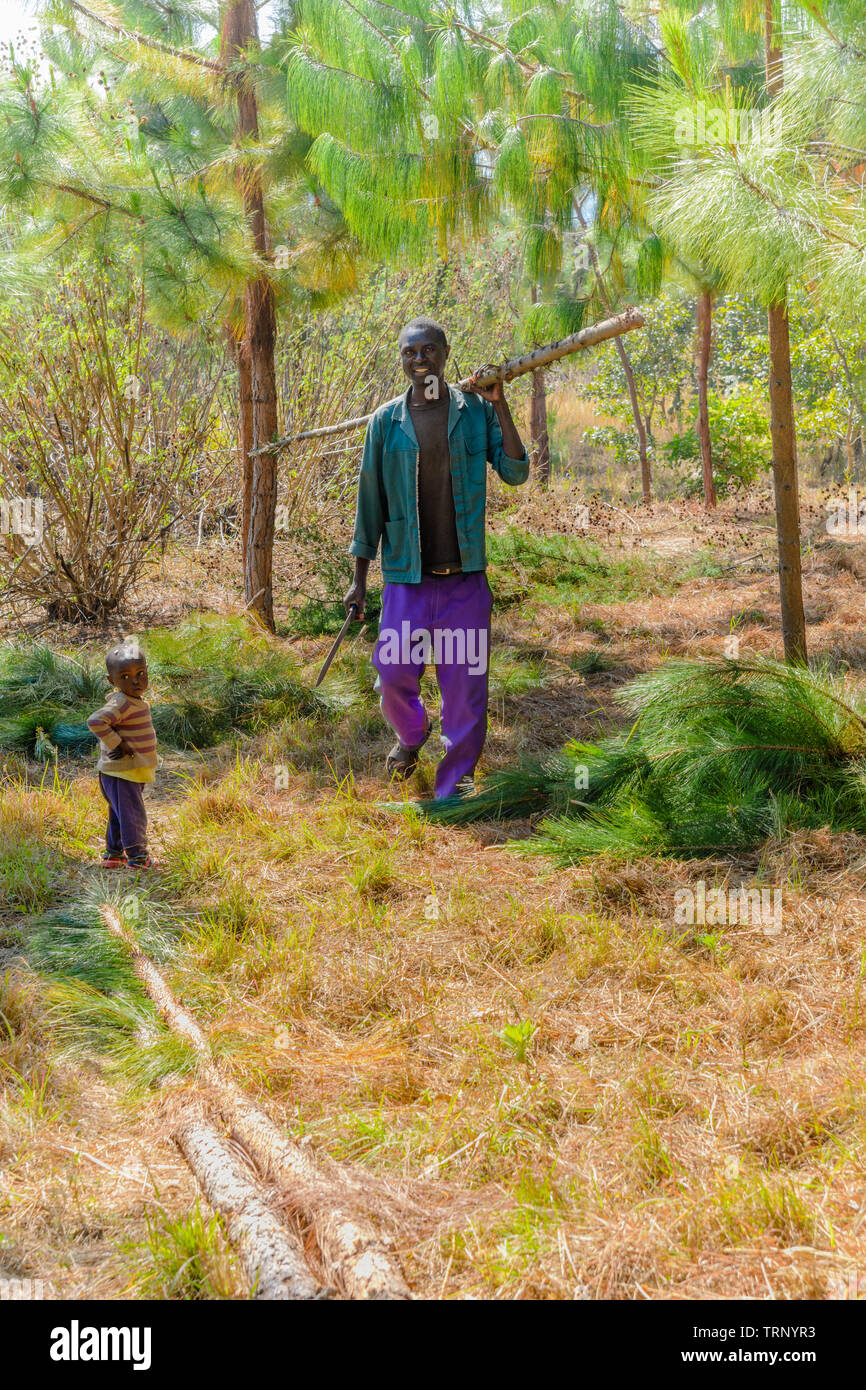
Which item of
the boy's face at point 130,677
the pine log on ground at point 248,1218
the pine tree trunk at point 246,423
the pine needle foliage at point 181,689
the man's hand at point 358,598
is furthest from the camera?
the pine tree trunk at point 246,423

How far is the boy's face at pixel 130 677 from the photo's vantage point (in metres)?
3.15

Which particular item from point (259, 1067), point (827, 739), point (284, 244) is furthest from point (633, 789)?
point (284, 244)

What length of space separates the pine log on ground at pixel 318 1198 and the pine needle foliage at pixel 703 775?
138cm

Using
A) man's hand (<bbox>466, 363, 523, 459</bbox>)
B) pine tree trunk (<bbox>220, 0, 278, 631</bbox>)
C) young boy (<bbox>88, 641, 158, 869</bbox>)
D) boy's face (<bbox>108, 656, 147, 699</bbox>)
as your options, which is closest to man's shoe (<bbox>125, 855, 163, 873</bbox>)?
young boy (<bbox>88, 641, 158, 869</bbox>)

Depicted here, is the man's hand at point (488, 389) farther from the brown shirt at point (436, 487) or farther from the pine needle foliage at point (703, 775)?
the pine needle foliage at point (703, 775)

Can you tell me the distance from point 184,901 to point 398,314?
6.92 meters

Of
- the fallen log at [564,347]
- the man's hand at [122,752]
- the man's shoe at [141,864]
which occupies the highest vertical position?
the fallen log at [564,347]

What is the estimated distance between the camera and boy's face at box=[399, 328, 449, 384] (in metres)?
3.62

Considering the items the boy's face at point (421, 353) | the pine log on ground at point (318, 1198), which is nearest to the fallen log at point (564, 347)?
the boy's face at point (421, 353)

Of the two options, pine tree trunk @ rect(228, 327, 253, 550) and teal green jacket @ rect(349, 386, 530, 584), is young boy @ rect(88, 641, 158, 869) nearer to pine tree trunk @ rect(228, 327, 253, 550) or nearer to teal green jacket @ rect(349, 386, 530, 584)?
teal green jacket @ rect(349, 386, 530, 584)

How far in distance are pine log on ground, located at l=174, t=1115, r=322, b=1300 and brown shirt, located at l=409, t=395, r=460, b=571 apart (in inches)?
88.5

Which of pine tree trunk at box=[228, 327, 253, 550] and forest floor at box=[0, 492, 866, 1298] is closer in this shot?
forest floor at box=[0, 492, 866, 1298]

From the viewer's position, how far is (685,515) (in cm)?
1015

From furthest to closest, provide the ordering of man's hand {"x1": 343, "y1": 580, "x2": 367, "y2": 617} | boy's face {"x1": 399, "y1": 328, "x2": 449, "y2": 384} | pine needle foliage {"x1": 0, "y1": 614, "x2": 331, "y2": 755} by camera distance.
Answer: pine needle foliage {"x1": 0, "y1": 614, "x2": 331, "y2": 755} → man's hand {"x1": 343, "y1": 580, "x2": 367, "y2": 617} → boy's face {"x1": 399, "y1": 328, "x2": 449, "y2": 384}
